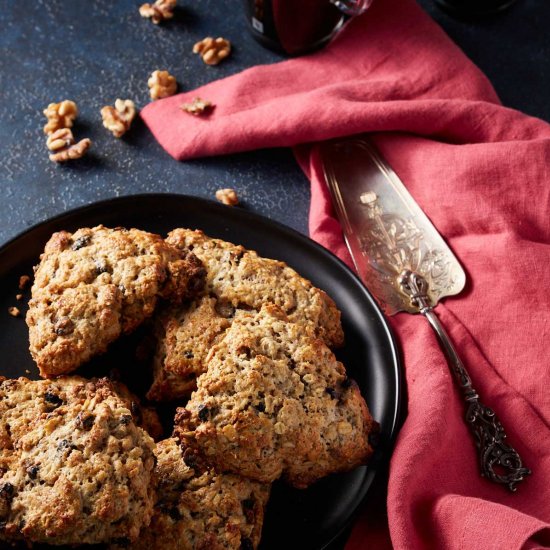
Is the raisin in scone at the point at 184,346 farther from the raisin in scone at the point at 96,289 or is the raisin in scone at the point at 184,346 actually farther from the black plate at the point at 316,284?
the black plate at the point at 316,284

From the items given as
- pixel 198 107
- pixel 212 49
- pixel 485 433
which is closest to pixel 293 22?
pixel 212 49

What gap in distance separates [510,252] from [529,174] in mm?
313

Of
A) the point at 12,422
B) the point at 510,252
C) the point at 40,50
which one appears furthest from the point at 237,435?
the point at 40,50

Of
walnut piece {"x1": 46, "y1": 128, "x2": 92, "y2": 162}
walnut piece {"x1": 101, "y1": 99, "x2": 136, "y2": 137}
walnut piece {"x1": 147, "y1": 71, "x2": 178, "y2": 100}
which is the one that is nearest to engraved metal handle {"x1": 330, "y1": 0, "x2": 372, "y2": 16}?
walnut piece {"x1": 147, "y1": 71, "x2": 178, "y2": 100}

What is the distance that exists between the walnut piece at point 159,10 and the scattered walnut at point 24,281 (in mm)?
1374

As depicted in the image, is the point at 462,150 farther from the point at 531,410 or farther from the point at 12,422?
the point at 12,422

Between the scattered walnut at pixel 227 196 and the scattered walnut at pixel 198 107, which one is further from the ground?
Result: the scattered walnut at pixel 198 107

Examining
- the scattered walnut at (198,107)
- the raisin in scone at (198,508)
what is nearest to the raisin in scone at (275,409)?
the raisin in scone at (198,508)

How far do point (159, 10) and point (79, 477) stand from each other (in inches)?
85.5

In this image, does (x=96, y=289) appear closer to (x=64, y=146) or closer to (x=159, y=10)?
(x=64, y=146)

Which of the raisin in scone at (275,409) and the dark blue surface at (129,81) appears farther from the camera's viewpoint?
the dark blue surface at (129,81)

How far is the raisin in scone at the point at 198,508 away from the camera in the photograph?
203 centimetres

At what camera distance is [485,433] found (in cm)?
254

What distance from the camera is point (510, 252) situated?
2.76 metres
